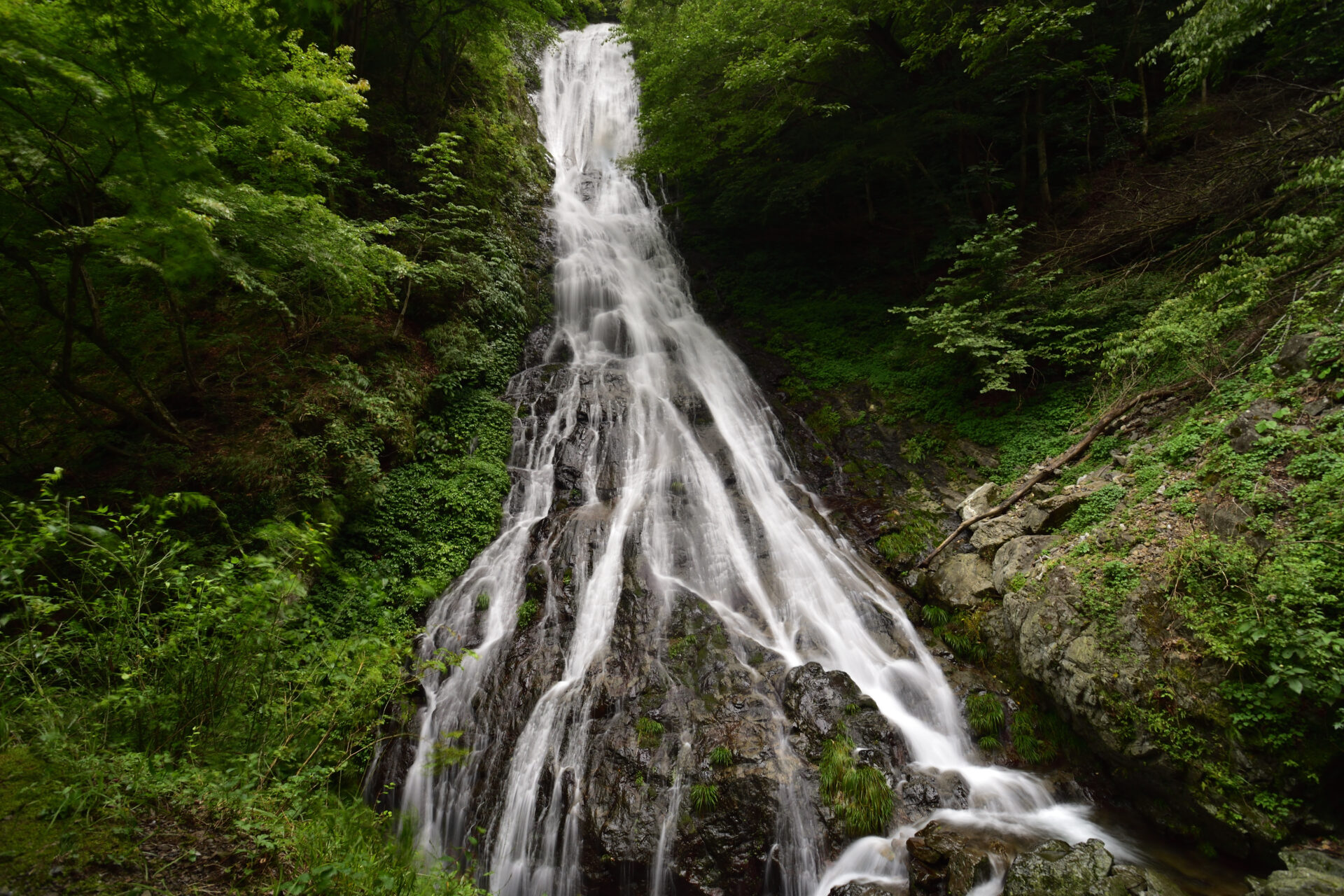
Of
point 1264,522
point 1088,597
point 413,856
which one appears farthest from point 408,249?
point 1264,522

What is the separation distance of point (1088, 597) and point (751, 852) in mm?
4267

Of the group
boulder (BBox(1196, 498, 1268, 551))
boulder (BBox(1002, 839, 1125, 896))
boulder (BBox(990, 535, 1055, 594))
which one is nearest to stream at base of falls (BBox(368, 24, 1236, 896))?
boulder (BBox(1002, 839, 1125, 896))

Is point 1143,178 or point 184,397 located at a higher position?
point 1143,178

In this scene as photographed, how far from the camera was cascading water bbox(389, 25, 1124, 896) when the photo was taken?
16.6ft

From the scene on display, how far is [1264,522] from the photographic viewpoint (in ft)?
14.7

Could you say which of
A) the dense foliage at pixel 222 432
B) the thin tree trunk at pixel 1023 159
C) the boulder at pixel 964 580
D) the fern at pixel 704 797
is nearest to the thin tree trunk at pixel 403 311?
the dense foliage at pixel 222 432

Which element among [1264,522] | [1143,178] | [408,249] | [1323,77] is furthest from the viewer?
[408,249]

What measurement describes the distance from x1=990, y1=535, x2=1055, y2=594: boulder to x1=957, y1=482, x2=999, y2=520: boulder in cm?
102

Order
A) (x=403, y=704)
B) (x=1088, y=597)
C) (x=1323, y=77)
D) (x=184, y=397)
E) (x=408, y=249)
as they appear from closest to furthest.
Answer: (x=1088, y=597) → (x=403, y=704) → (x=184, y=397) → (x=1323, y=77) → (x=408, y=249)

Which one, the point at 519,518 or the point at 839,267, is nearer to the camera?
the point at 519,518

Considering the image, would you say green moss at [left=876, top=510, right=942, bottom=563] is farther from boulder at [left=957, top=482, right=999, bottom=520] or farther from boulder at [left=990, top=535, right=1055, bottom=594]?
boulder at [left=990, top=535, right=1055, bottom=594]

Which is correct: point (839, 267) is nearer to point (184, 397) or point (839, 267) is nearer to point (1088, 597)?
point (1088, 597)

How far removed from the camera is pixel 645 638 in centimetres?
684

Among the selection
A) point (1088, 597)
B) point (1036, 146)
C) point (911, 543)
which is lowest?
point (1088, 597)
